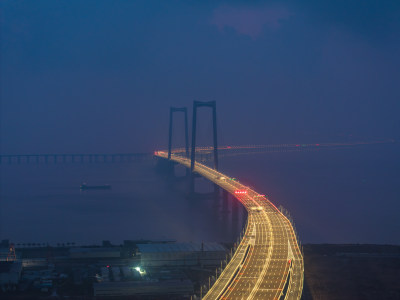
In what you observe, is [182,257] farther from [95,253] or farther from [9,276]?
[9,276]

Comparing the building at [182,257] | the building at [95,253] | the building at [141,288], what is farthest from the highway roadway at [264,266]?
the building at [95,253]

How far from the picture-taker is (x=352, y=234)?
1800 cm

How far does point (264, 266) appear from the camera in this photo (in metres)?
10.3

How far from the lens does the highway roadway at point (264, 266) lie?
868 centimetres

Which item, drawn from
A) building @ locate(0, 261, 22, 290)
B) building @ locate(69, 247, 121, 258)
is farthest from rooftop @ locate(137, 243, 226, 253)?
building @ locate(0, 261, 22, 290)

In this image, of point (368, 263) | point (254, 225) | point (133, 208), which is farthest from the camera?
point (133, 208)

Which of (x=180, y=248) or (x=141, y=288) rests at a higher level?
(x=180, y=248)

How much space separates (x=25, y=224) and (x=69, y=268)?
348 inches

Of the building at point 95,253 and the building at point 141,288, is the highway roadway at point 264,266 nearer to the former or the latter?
the building at point 141,288

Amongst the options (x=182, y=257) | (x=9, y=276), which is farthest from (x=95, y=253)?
(x=9, y=276)

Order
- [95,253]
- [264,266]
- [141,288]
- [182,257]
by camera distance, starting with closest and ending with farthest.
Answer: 1. [141,288]
2. [264,266]
3. [182,257]
4. [95,253]

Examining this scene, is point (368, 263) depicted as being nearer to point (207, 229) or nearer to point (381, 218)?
point (207, 229)

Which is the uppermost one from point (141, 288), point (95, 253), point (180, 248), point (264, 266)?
point (264, 266)

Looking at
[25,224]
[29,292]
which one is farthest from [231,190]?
[29,292]
